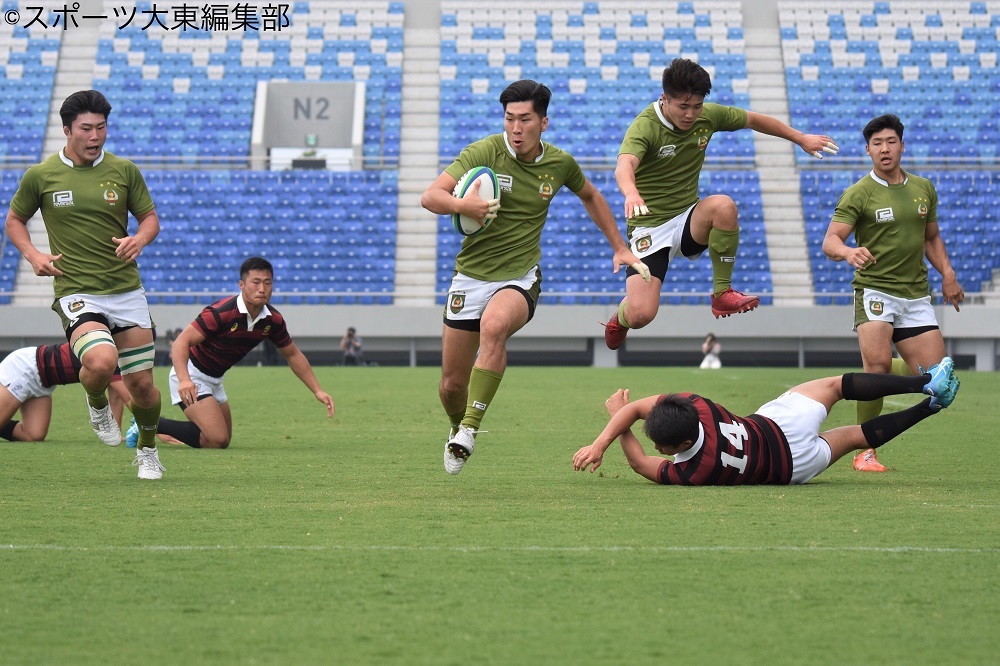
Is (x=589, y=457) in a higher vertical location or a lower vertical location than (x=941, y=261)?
lower

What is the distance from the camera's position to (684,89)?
25.3ft

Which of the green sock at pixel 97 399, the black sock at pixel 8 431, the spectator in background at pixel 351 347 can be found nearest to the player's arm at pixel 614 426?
the green sock at pixel 97 399

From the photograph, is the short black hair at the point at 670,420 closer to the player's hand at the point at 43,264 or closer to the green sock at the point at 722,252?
the green sock at the point at 722,252

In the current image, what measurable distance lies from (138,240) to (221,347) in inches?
129

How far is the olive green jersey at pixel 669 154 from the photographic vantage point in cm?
804

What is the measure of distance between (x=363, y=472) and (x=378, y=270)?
2390cm

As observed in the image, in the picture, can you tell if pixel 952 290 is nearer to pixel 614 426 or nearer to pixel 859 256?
pixel 859 256

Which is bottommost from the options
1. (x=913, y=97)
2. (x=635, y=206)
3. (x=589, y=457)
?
(x=589, y=457)

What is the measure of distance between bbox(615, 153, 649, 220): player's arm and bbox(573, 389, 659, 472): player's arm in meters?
0.99

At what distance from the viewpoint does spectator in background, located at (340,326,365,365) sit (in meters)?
29.2

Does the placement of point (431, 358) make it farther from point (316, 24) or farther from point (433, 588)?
point (433, 588)

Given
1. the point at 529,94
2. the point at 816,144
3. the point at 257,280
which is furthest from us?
the point at 257,280

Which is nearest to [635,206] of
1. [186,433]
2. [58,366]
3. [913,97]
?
[186,433]

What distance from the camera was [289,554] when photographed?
463 cm
